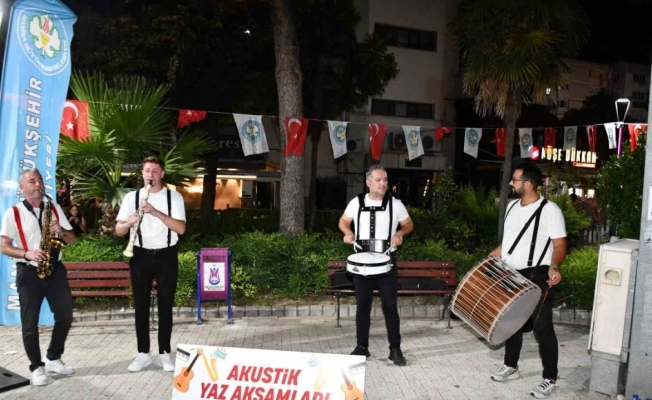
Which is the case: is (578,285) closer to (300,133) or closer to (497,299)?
(497,299)

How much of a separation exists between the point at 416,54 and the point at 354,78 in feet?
38.4

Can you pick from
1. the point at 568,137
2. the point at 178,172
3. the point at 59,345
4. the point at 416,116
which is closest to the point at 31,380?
the point at 59,345

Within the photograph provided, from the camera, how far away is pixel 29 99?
23.5ft

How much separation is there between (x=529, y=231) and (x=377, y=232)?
4.74 feet

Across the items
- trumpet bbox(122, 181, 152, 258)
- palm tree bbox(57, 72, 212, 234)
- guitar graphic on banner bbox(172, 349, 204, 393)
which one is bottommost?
guitar graphic on banner bbox(172, 349, 204, 393)

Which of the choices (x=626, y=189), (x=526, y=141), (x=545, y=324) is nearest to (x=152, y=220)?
(x=545, y=324)

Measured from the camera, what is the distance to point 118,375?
19.1ft

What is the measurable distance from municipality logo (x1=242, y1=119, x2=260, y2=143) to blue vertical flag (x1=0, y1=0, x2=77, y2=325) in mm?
5693

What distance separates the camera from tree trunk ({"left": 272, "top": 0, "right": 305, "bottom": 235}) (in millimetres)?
10891

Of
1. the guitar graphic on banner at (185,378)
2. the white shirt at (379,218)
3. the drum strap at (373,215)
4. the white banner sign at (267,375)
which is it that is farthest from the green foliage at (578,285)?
the guitar graphic on banner at (185,378)

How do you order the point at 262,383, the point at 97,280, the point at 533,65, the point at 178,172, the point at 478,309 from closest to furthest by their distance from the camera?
1. the point at 262,383
2. the point at 478,309
3. the point at 97,280
4. the point at 178,172
5. the point at 533,65

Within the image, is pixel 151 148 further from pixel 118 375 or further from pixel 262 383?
pixel 262 383

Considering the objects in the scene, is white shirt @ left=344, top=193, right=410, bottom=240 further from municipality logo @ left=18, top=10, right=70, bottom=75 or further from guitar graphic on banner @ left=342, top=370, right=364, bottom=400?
municipality logo @ left=18, top=10, right=70, bottom=75

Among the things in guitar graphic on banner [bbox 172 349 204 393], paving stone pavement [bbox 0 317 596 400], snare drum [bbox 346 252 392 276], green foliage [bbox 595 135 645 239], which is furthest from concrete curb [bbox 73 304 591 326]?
guitar graphic on banner [bbox 172 349 204 393]
